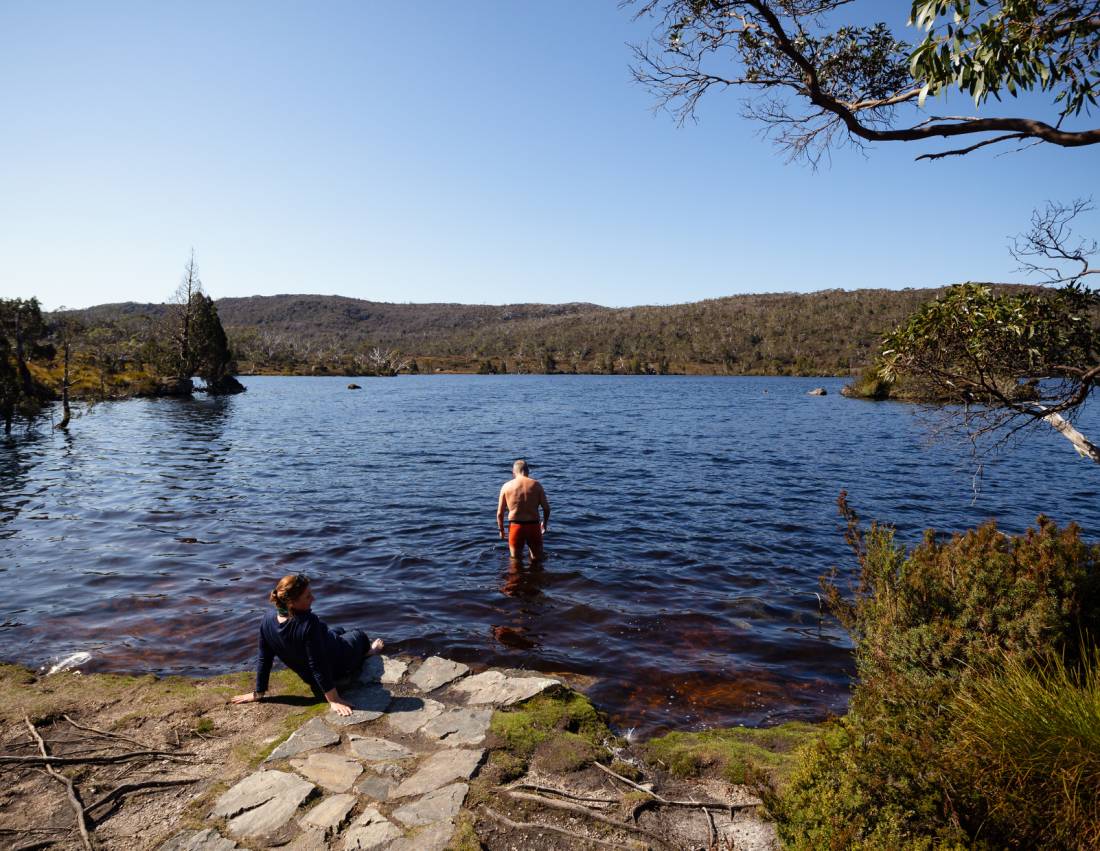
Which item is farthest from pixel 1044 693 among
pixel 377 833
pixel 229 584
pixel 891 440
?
pixel 891 440

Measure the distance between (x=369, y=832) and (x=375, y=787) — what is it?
548mm

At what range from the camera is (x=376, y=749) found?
5.16 meters

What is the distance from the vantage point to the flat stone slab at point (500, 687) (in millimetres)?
6137

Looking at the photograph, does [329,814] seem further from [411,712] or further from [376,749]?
[411,712]

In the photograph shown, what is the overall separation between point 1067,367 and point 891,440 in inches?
1228

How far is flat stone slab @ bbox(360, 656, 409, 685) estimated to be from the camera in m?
6.59

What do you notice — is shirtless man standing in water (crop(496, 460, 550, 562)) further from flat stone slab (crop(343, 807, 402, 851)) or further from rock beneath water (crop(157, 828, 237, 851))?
rock beneath water (crop(157, 828, 237, 851))

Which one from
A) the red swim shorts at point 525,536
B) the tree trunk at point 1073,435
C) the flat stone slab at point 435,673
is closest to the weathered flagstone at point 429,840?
the flat stone slab at point 435,673

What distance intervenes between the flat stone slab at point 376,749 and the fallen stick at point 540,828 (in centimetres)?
113

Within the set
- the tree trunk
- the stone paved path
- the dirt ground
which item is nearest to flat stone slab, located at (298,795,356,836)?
the stone paved path

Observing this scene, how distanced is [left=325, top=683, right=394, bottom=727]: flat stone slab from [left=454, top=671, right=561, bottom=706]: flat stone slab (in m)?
0.80

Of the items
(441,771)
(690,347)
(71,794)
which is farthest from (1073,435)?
(690,347)

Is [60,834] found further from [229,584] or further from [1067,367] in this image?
[1067,367]

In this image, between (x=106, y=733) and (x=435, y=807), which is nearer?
(x=435, y=807)
